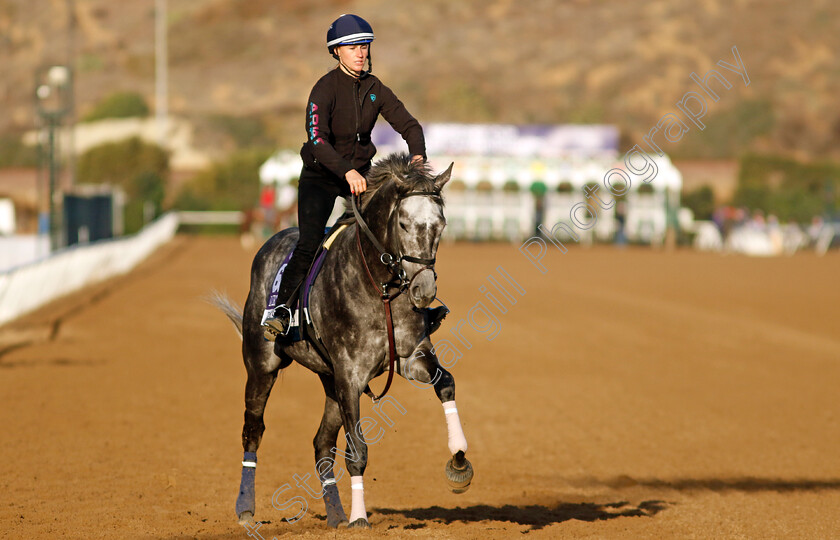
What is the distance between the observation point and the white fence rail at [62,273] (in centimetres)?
1791

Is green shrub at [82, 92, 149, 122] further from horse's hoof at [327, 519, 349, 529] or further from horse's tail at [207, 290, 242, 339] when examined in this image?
horse's hoof at [327, 519, 349, 529]

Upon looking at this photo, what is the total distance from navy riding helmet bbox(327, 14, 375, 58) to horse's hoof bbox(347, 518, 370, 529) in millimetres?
3136

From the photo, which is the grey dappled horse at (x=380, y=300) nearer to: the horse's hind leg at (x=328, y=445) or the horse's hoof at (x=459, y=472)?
the horse's hoof at (x=459, y=472)

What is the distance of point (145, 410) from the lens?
11.8m

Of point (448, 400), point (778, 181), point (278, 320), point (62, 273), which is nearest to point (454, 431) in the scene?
point (448, 400)

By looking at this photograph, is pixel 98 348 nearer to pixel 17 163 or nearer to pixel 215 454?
pixel 215 454

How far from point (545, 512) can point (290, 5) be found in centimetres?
11691

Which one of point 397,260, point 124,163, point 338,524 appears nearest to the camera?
point 397,260

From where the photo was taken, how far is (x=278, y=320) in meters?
6.97

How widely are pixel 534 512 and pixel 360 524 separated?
1811 mm

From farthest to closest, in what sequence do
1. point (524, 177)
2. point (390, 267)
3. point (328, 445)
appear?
point (524, 177)
point (328, 445)
point (390, 267)

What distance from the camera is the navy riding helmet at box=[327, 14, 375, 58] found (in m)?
6.75

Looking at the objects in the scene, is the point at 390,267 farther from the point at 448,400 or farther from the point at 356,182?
the point at 448,400

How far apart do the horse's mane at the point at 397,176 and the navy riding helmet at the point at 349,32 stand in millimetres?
833
